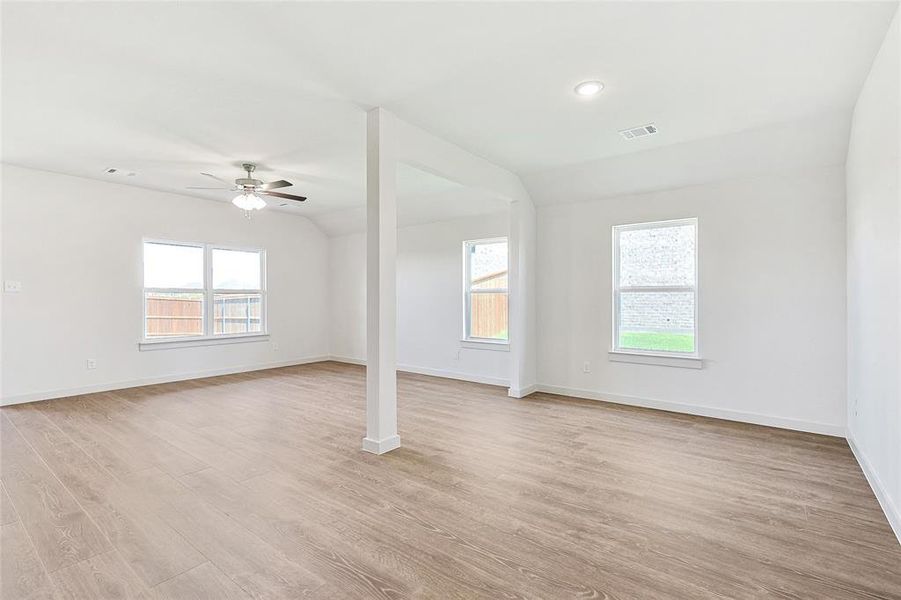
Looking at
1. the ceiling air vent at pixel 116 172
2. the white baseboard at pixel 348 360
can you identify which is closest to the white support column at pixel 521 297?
the white baseboard at pixel 348 360

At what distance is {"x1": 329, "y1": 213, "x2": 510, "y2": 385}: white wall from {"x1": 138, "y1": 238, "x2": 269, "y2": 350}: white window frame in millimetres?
1614

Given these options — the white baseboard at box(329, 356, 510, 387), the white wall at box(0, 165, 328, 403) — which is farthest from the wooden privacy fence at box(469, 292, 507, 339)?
the white wall at box(0, 165, 328, 403)

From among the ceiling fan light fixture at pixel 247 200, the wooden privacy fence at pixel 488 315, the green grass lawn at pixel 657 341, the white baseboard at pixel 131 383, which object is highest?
the ceiling fan light fixture at pixel 247 200

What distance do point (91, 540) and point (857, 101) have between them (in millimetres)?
5426

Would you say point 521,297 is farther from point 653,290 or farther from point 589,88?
point 589,88

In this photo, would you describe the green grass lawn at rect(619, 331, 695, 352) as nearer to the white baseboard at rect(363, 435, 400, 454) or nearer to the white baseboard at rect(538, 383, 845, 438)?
the white baseboard at rect(538, 383, 845, 438)

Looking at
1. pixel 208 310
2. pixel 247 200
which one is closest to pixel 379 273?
pixel 247 200

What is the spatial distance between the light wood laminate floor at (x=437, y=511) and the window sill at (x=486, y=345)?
186 centimetres

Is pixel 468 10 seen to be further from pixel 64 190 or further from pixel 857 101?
pixel 64 190

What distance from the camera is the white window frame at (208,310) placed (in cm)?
606

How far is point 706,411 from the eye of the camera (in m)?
4.52

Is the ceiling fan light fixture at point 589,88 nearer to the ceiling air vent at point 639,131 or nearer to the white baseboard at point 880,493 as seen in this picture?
the ceiling air vent at point 639,131

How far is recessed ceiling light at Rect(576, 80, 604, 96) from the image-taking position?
9.68ft

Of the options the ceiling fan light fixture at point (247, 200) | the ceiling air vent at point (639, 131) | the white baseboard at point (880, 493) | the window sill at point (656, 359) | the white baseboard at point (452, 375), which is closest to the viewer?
the white baseboard at point (880, 493)
